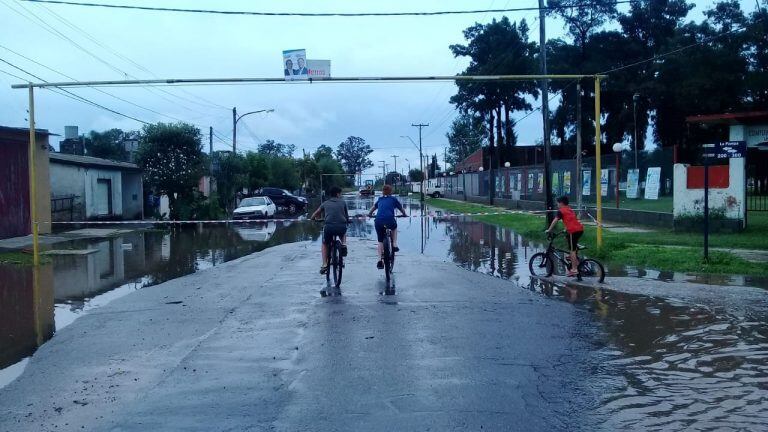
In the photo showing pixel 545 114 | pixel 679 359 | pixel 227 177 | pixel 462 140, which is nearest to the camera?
pixel 679 359

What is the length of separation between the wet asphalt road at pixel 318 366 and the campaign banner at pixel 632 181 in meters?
19.5

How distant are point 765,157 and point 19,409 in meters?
Answer: 38.1

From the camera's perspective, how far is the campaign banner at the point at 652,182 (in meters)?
27.3

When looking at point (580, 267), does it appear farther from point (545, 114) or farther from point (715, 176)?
point (545, 114)

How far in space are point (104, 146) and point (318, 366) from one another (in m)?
76.9

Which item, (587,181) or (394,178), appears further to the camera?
(394,178)

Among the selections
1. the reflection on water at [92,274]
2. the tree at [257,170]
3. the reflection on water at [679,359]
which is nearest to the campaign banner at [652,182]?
the reflection on water at [92,274]

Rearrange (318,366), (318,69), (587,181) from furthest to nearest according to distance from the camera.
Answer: (587,181) < (318,69) < (318,366)

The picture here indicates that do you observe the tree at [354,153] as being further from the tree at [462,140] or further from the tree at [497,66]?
the tree at [497,66]

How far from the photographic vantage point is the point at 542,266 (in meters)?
14.0

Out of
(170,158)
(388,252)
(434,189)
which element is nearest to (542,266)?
(388,252)

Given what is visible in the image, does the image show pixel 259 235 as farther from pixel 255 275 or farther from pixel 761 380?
pixel 761 380

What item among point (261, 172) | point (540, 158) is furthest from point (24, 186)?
point (540, 158)

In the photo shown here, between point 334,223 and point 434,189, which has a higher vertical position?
point 434,189
